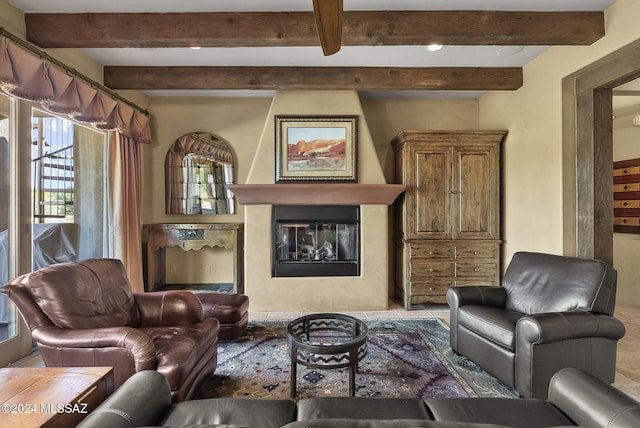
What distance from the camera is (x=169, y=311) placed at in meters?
2.15

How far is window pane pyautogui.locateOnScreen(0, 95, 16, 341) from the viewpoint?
2.34m

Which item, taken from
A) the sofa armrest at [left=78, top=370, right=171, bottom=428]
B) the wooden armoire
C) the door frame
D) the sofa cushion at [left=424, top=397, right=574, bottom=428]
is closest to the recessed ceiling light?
the door frame

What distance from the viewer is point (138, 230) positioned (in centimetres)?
369

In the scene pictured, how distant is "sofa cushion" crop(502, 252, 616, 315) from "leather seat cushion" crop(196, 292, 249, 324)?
229 centimetres

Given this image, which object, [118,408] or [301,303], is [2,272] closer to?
[118,408]

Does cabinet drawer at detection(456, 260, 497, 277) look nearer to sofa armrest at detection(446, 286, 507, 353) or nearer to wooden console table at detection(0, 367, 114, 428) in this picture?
sofa armrest at detection(446, 286, 507, 353)

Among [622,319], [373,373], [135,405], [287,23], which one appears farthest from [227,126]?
[622,319]

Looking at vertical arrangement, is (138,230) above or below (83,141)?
below

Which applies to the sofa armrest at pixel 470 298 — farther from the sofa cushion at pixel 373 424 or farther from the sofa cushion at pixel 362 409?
the sofa cushion at pixel 373 424

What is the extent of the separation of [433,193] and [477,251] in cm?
89

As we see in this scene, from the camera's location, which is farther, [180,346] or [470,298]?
[470,298]

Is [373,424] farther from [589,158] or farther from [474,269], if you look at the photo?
[474,269]

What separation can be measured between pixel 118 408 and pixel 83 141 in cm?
322

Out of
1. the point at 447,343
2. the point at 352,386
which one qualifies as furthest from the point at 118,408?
the point at 447,343
